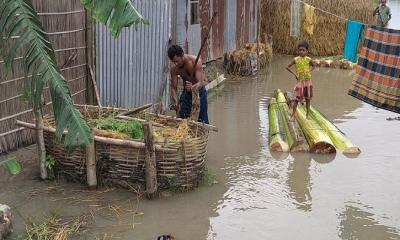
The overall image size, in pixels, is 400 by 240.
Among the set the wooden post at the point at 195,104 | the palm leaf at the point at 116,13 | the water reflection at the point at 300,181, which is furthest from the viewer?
the wooden post at the point at 195,104

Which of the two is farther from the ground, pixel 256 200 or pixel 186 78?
pixel 186 78

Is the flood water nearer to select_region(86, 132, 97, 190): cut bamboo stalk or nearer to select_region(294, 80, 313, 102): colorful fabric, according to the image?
select_region(86, 132, 97, 190): cut bamboo stalk

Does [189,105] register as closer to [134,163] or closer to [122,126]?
[122,126]

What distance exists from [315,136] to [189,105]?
205 centimetres

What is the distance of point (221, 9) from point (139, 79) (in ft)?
20.4

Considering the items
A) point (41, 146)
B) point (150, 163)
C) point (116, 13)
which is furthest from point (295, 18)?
point (116, 13)

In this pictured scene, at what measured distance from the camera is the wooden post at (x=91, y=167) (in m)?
5.71

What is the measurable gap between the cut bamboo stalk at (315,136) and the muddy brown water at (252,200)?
0.13 metres

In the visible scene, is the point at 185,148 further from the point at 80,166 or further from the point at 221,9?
the point at 221,9

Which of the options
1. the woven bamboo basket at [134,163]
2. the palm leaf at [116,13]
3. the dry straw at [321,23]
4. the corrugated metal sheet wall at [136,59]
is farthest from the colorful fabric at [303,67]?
the dry straw at [321,23]

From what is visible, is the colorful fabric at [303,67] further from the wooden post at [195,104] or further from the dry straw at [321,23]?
the dry straw at [321,23]

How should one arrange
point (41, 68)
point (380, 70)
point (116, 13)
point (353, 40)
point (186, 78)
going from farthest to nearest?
point (353, 40)
point (186, 78)
point (380, 70)
point (116, 13)
point (41, 68)

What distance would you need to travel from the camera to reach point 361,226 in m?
5.42

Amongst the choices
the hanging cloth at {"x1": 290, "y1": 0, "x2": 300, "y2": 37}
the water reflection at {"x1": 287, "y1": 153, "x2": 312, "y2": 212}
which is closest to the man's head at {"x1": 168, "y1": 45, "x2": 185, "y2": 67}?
the water reflection at {"x1": 287, "y1": 153, "x2": 312, "y2": 212}
